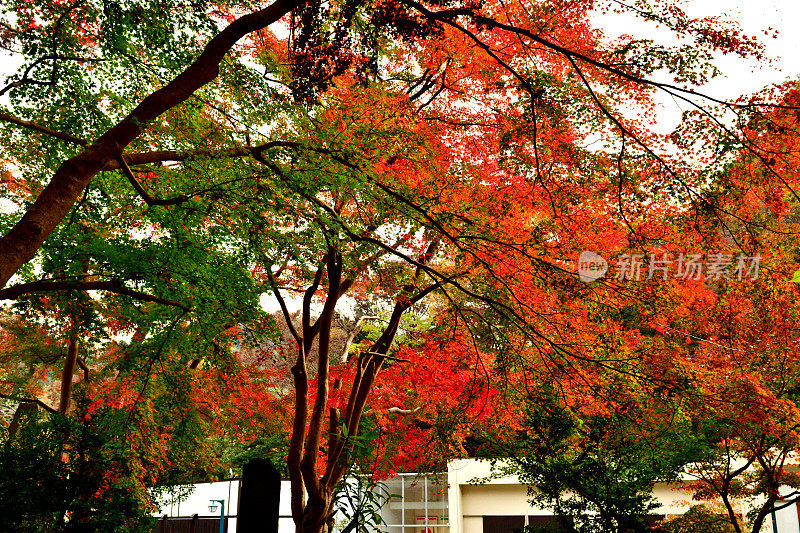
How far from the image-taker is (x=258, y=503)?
3676mm

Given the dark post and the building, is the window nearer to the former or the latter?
the building

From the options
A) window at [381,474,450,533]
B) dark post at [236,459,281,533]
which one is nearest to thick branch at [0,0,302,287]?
dark post at [236,459,281,533]

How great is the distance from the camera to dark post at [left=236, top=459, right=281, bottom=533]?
12.0 ft

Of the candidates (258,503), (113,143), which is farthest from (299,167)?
(258,503)

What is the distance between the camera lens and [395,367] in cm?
1170

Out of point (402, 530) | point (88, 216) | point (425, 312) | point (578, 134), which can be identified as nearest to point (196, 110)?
point (88, 216)

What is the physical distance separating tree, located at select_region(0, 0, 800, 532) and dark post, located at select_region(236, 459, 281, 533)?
2301mm

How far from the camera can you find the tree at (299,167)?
14.9ft

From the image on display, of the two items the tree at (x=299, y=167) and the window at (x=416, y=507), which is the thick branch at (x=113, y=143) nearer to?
the tree at (x=299, y=167)

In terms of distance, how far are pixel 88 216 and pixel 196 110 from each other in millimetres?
2294

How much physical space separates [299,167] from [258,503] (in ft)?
9.35

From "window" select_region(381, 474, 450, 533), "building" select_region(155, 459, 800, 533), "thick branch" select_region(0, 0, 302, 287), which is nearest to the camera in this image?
"thick branch" select_region(0, 0, 302, 287)

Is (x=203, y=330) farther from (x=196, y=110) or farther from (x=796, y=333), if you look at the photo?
(x=796, y=333)

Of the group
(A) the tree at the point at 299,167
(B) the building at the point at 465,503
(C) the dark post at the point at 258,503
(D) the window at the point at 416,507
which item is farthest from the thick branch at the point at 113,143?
(D) the window at the point at 416,507
